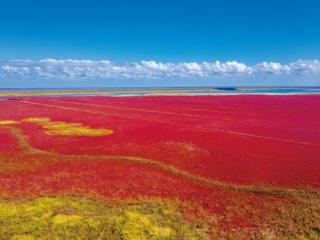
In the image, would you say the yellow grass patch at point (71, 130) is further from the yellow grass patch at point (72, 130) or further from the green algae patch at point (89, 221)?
the green algae patch at point (89, 221)

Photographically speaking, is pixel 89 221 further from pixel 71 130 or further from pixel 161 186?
pixel 71 130

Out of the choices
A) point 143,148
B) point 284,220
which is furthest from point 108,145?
point 284,220

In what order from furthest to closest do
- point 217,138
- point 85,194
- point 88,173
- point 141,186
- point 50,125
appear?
1. point 50,125
2. point 217,138
3. point 88,173
4. point 141,186
5. point 85,194

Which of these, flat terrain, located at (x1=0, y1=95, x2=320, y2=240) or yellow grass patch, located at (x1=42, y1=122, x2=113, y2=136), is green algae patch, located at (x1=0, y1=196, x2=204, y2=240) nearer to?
flat terrain, located at (x1=0, y1=95, x2=320, y2=240)

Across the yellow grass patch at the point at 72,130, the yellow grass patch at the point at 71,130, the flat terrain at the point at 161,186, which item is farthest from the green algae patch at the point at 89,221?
the yellow grass patch at the point at 72,130

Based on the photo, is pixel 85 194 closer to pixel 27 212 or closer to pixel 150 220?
pixel 27 212

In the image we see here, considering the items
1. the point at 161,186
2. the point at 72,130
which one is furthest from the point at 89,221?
the point at 72,130
